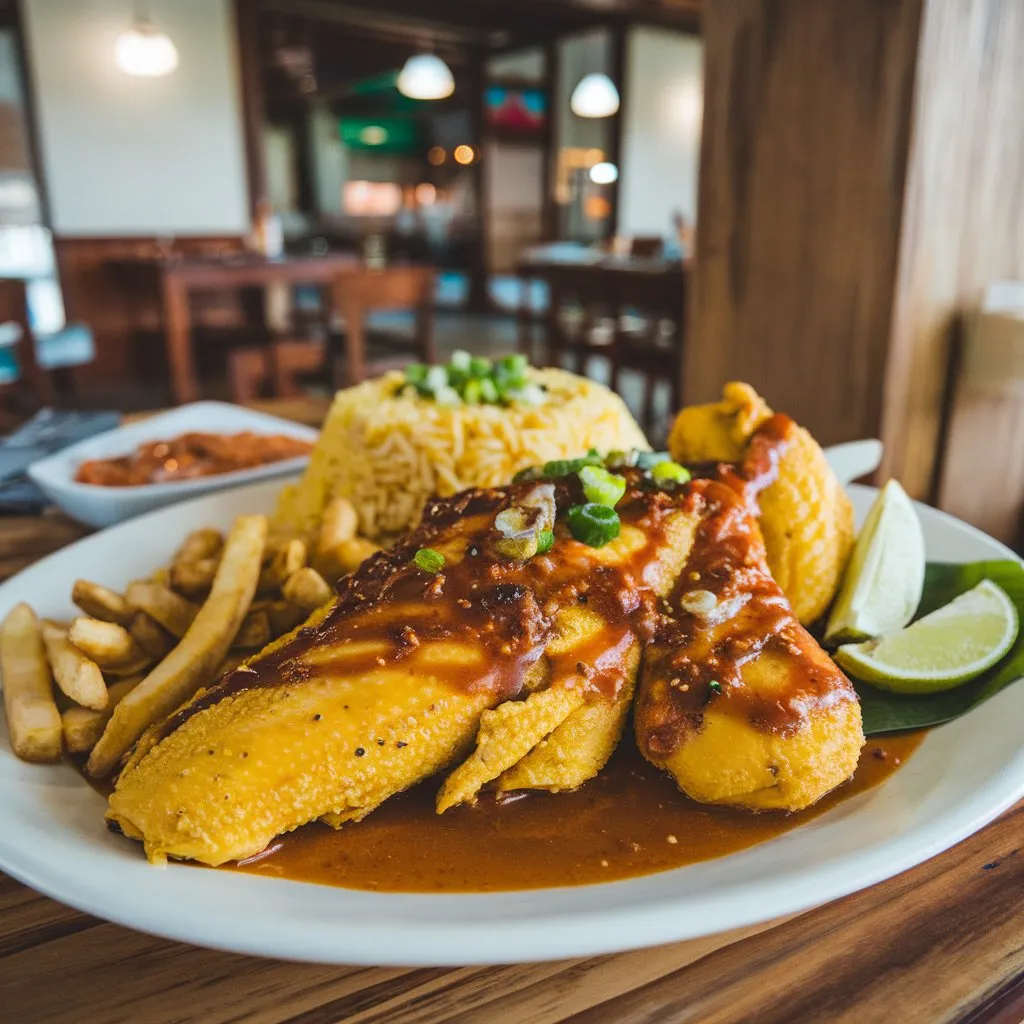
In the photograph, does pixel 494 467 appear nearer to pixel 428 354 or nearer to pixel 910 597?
pixel 910 597

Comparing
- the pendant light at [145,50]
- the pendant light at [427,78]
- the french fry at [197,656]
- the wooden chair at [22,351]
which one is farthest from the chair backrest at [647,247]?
the french fry at [197,656]

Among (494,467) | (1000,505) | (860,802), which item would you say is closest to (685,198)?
(1000,505)

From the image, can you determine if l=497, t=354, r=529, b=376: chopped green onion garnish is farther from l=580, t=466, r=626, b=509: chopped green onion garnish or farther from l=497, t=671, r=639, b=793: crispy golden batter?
l=497, t=671, r=639, b=793: crispy golden batter

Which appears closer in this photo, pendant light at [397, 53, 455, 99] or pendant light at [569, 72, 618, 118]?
pendant light at [397, 53, 455, 99]

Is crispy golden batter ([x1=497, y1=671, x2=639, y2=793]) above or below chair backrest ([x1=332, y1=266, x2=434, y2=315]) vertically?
below

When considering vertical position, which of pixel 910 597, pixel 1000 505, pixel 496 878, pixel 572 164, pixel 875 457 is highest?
pixel 572 164

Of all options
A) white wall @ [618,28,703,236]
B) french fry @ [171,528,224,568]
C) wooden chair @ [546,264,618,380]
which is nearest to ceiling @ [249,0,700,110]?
white wall @ [618,28,703,236]
